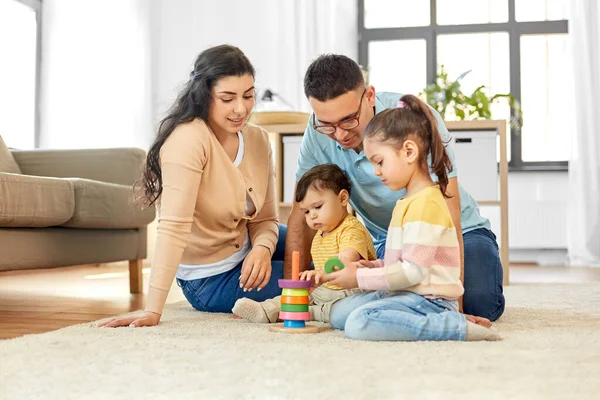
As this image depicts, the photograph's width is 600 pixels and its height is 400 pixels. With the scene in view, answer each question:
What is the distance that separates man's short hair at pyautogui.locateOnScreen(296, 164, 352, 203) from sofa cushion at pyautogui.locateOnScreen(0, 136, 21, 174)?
4.72 feet

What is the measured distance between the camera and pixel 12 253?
2104 millimetres

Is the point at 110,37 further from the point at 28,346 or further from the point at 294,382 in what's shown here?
the point at 294,382

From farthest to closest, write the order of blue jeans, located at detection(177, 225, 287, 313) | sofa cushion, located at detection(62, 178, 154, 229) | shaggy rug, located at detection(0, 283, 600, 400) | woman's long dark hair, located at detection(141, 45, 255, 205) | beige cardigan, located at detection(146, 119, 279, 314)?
sofa cushion, located at detection(62, 178, 154, 229) → blue jeans, located at detection(177, 225, 287, 313) → woman's long dark hair, located at detection(141, 45, 255, 205) → beige cardigan, located at detection(146, 119, 279, 314) → shaggy rug, located at detection(0, 283, 600, 400)

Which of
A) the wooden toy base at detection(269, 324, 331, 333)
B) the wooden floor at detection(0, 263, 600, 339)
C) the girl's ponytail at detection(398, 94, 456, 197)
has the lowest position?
the wooden floor at detection(0, 263, 600, 339)

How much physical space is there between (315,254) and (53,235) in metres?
0.88

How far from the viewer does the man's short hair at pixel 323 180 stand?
187 centimetres

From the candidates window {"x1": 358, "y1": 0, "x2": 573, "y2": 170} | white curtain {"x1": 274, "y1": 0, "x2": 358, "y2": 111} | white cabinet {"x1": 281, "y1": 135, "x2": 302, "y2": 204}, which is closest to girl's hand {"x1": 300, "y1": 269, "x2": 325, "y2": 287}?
white cabinet {"x1": 281, "y1": 135, "x2": 302, "y2": 204}

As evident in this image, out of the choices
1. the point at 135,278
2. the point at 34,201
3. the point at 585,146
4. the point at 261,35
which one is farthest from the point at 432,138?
the point at 261,35

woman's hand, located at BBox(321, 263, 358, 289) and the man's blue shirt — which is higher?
the man's blue shirt

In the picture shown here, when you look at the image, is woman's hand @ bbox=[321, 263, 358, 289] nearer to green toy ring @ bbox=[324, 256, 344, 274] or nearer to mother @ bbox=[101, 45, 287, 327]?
green toy ring @ bbox=[324, 256, 344, 274]

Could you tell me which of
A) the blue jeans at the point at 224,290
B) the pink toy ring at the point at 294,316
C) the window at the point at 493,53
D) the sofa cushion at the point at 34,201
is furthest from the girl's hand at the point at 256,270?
the window at the point at 493,53

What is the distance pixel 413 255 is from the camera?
1.44m

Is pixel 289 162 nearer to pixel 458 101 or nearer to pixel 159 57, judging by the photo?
pixel 458 101

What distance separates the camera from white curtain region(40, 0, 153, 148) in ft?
14.8
